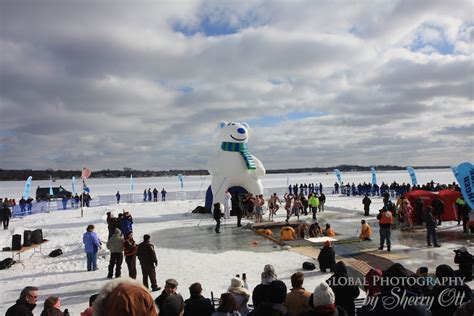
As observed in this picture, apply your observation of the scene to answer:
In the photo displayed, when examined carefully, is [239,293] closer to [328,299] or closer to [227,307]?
[227,307]

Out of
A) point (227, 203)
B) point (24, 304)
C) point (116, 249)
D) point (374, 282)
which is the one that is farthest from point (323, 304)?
point (227, 203)

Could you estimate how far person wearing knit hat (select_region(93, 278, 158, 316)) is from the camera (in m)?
1.79

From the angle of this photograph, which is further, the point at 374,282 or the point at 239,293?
the point at 374,282

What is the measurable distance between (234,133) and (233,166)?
1.63 metres

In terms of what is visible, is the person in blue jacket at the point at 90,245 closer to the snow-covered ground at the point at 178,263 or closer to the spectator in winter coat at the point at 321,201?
the snow-covered ground at the point at 178,263

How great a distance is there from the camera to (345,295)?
459 cm

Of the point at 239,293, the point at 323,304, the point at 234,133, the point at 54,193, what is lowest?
the point at 239,293

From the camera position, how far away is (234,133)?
1814 centimetres

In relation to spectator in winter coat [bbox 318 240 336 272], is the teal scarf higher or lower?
higher

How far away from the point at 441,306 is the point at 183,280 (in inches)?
214

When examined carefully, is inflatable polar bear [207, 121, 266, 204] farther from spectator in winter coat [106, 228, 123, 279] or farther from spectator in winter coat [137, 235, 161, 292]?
spectator in winter coat [137, 235, 161, 292]

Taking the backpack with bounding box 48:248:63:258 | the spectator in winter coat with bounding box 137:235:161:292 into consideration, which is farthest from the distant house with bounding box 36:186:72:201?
the spectator in winter coat with bounding box 137:235:161:292

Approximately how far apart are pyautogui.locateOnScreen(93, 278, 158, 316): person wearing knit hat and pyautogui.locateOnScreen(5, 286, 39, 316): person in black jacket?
2.68 meters

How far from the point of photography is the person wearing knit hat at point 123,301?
1.79 metres
